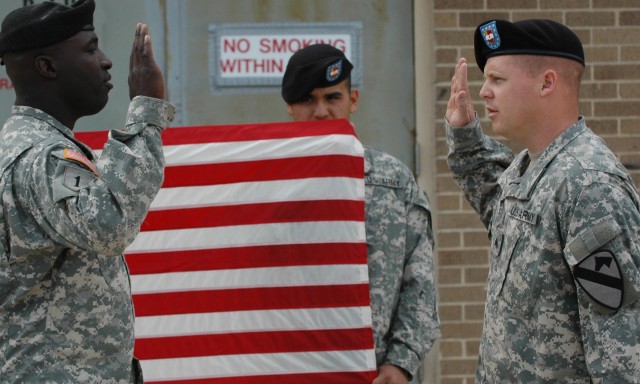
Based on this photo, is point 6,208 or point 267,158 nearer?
point 6,208

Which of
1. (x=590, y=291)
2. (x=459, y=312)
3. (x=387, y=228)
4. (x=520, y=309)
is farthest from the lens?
(x=459, y=312)

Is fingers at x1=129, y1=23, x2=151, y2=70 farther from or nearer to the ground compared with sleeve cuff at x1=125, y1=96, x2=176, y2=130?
farther from the ground

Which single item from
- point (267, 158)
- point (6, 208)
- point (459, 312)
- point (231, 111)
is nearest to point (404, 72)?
point (231, 111)

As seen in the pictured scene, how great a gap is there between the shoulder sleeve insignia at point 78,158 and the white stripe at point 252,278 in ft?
4.17

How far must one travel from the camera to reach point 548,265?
291 centimetres

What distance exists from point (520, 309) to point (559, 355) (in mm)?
169

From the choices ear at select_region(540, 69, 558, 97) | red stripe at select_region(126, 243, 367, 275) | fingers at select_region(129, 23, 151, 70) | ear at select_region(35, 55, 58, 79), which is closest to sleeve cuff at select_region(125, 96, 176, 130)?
fingers at select_region(129, 23, 151, 70)

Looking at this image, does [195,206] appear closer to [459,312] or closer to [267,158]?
[267,158]

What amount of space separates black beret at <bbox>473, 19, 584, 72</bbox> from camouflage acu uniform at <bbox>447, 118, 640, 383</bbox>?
0.23 meters

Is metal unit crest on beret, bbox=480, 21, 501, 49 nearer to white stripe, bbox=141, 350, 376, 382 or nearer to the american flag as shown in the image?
the american flag

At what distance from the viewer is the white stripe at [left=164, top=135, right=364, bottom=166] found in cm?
406

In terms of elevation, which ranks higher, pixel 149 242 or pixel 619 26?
pixel 619 26

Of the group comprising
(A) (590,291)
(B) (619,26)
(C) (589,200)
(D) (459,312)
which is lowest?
(D) (459,312)

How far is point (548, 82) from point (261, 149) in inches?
53.8
